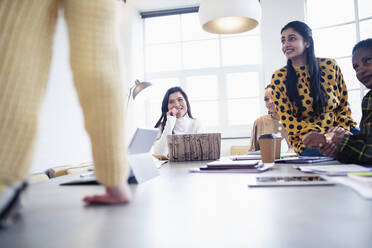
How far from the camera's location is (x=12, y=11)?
41 cm

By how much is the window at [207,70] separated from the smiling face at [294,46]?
9.33ft

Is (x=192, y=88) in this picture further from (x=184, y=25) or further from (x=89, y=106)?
(x=89, y=106)

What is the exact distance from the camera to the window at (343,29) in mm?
4070

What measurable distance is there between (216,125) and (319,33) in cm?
197

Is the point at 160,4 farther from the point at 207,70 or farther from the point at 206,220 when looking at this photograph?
the point at 206,220

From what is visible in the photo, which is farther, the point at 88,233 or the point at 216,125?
the point at 216,125

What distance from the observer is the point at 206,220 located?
41cm

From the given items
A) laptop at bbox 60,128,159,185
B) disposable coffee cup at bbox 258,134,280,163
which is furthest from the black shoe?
disposable coffee cup at bbox 258,134,280,163

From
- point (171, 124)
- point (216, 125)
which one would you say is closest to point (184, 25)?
point (216, 125)

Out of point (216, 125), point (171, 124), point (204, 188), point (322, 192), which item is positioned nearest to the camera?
point (322, 192)

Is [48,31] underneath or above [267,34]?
underneath

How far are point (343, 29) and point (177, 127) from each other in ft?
9.58

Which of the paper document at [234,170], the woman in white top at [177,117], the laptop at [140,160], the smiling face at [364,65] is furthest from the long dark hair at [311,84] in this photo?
the woman in white top at [177,117]

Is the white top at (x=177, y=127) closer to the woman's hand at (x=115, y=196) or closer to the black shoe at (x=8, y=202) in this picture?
the woman's hand at (x=115, y=196)
